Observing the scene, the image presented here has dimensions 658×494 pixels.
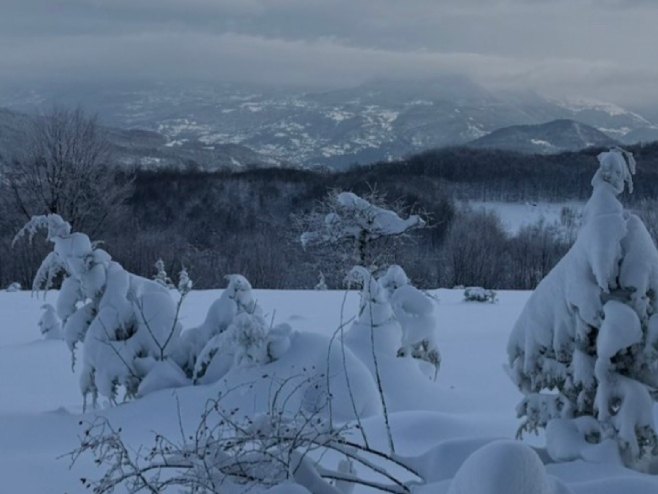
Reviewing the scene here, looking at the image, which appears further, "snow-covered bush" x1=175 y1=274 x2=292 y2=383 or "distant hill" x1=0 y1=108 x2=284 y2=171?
"distant hill" x1=0 y1=108 x2=284 y2=171

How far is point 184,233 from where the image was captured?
50406mm

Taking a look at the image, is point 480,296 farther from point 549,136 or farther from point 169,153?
point 549,136

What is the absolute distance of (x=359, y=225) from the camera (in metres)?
16.8

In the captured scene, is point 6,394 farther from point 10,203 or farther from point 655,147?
point 655,147

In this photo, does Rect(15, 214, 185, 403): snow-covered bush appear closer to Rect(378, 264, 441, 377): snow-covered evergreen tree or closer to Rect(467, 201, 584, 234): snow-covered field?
Rect(378, 264, 441, 377): snow-covered evergreen tree

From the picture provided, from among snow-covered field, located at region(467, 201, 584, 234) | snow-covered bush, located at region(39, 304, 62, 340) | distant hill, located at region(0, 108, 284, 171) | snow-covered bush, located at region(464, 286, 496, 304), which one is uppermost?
snow-covered bush, located at region(39, 304, 62, 340)

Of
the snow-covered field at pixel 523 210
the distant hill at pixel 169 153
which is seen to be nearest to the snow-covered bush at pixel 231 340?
the snow-covered field at pixel 523 210

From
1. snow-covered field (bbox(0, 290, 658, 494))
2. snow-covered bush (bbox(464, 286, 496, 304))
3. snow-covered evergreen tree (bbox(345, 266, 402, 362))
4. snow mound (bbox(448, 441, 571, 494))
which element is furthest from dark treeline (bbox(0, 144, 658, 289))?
snow mound (bbox(448, 441, 571, 494))

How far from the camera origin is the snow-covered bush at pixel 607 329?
3783 mm

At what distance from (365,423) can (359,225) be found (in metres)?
11.0

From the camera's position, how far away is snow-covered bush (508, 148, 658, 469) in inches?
149

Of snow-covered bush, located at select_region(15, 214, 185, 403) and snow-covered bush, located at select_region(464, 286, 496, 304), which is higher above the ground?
snow-covered bush, located at select_region(15, 214, 185, 403)

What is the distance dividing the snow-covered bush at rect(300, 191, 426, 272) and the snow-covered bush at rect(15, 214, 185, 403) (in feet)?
23.0

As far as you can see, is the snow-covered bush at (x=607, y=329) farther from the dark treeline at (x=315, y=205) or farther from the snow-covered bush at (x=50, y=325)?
the dark treeline at (x=315, y=205)
